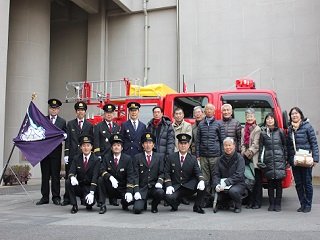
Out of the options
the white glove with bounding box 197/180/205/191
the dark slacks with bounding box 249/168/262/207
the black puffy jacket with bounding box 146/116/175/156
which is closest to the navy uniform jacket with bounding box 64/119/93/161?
the black puffy jacket with bounding box 146/116/175/156

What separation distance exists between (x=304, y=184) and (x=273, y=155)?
0.71 metres

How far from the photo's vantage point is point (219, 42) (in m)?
13.1

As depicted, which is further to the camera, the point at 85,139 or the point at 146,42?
the point at 146,42

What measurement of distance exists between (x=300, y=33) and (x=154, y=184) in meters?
9.01

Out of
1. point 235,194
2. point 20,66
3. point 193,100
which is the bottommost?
point 235,194

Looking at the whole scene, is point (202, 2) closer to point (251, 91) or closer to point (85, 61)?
point (85, 61)

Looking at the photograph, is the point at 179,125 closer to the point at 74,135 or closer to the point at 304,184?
the point at 74,135

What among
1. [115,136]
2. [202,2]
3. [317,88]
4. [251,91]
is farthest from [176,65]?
[115,136]

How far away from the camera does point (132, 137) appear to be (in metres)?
6.58

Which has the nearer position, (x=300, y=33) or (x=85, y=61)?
(x=300, y=33)

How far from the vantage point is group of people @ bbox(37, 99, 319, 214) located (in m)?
5.81

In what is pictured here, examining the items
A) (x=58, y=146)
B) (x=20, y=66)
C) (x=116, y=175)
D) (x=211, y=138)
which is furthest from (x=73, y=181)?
(x=20, y=66)

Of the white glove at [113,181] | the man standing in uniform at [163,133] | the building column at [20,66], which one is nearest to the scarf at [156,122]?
the man standing in uniform at [163,133]

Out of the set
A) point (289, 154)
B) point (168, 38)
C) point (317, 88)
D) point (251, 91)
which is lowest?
point (289, 154)
